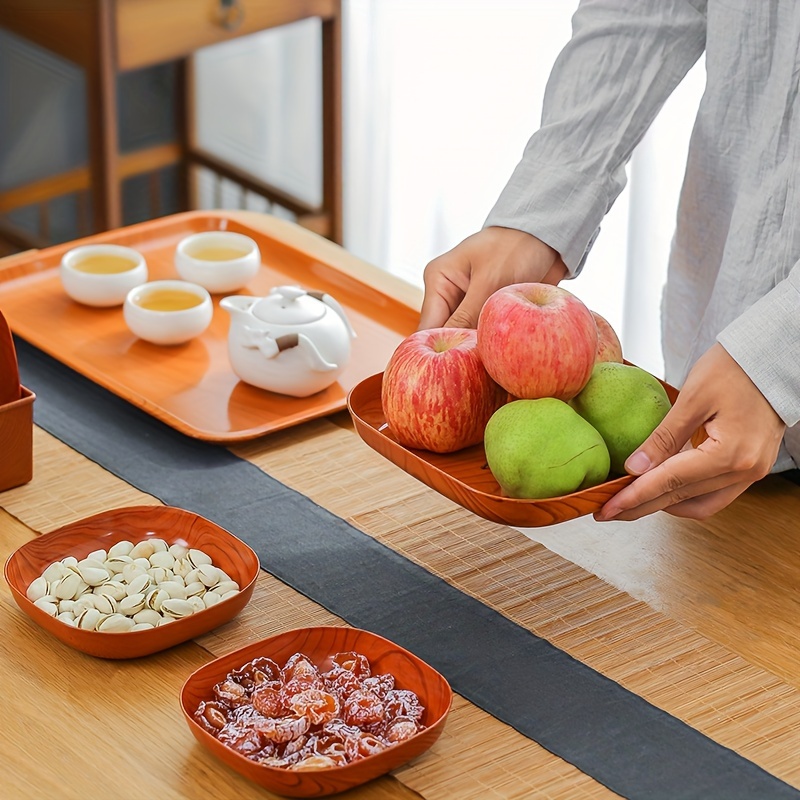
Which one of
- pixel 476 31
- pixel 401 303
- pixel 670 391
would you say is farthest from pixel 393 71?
pixel 670 391

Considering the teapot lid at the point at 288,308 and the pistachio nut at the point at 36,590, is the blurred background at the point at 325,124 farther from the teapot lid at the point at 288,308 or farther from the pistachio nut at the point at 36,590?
the pistachio nut at the point at 36,590

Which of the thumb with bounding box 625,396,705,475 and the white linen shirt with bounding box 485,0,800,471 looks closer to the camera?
the thumb with bounding box 625,396,705,475

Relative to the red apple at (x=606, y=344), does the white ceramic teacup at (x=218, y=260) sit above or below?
below

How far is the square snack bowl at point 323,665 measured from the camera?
83 cm

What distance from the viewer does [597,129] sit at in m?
1.32

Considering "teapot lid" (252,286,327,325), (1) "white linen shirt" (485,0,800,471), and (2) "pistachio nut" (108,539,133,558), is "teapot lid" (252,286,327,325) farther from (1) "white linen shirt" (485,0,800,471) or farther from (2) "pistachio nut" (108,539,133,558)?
(2) "pistachio nut" (108,539,133,558)

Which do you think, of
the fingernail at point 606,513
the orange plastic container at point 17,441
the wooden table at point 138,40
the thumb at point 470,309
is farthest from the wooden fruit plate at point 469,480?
the wooden table at point 138,40

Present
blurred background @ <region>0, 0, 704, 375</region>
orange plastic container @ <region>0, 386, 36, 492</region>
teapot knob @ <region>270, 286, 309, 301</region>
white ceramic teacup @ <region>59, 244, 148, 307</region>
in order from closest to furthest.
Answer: orange plastic container @ <region>0, 386, 36, 492</region> < teapot knob @ <region>270, 286, 309, 301</region> < white ceramic teacup @ <region>59, 244, 148, 307</region> < blurred background @ <region>0, 0, 704, 375</region>

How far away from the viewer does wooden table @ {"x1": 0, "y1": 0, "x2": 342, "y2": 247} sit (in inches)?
103

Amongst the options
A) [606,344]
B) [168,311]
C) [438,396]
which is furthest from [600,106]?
[168,311]

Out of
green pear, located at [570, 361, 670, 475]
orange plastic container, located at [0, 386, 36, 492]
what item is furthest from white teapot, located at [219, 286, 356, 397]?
green pear, located at [570, 361, 670, 475]

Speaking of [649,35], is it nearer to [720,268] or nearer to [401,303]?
[720,268]

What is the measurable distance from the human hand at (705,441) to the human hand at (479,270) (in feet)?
0.94

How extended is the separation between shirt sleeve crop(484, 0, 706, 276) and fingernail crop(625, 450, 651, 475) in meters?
0.36
